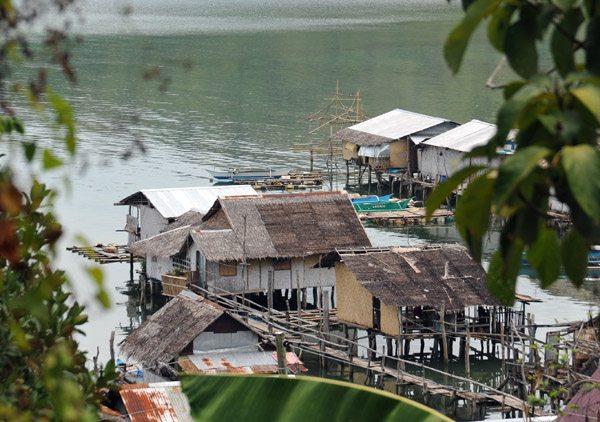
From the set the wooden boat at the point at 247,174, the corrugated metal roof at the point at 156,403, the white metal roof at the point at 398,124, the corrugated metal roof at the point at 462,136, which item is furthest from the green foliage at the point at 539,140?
the wooden boat at the point at 247,174

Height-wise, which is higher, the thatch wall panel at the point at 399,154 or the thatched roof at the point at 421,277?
the thatch wall panel at the point at 399,154

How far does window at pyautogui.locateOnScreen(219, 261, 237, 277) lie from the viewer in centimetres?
2836

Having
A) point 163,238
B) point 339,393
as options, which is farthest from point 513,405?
point 339,393

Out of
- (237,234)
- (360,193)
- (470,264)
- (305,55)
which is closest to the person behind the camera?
(470,264)

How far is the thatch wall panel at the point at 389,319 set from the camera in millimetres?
24797

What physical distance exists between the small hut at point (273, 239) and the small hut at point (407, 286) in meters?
2.43

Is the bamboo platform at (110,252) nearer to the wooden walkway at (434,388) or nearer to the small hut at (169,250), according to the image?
the small hut at (169,250)

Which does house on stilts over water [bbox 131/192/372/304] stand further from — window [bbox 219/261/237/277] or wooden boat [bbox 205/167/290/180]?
wooden boat [bbox 205/167/290/180]

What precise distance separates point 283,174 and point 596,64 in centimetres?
4787

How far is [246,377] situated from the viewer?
3887 mm

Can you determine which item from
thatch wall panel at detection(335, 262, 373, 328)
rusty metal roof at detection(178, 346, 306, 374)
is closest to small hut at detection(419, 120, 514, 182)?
thatch wall panel at detection(335, 262, 373, 328)

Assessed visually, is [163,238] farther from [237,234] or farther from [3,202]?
[3,202]

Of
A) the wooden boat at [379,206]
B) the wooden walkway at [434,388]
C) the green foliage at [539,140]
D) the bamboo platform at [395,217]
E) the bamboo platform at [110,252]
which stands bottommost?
the wooden walkway at [434,388]

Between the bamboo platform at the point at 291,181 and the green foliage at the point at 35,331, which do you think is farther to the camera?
the bamboo platform at the point at 291,181
